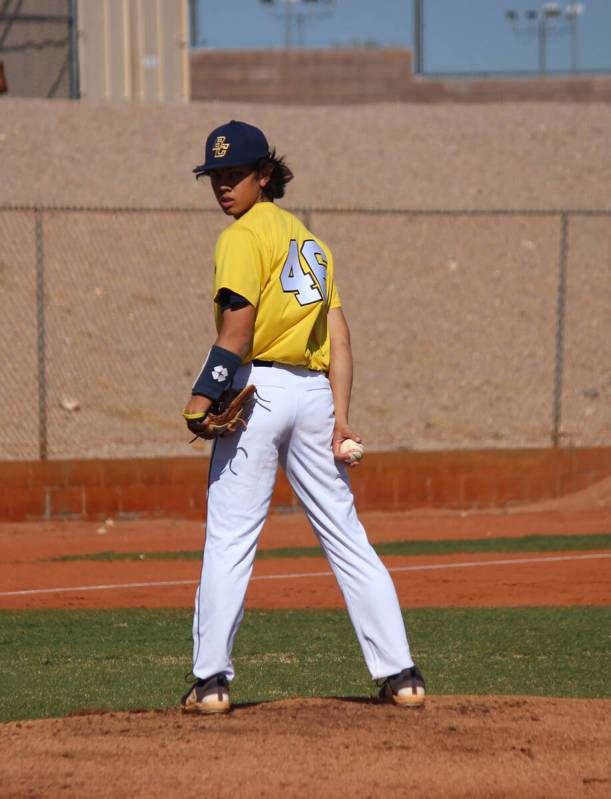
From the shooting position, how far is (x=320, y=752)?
505 cm

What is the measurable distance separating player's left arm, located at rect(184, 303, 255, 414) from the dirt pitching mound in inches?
47.7

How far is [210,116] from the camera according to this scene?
27953mm

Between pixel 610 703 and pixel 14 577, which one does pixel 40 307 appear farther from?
pixel 610 703

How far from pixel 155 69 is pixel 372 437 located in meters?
12.6

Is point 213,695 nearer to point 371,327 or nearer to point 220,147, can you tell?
point 220,147

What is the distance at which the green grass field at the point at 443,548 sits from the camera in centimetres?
1299

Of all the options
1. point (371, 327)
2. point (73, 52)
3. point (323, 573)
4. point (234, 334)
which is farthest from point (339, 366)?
point (73, 52)

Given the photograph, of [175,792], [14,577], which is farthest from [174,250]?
[175,792]

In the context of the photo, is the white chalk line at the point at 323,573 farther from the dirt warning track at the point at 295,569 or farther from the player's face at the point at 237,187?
the player's face at the point at 237,187

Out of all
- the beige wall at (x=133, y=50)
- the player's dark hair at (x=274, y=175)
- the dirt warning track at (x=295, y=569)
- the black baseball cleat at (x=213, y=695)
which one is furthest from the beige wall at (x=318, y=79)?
the black baseball cleat at (x=213, y=695)

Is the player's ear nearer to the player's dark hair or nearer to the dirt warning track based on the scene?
the player's dark hair

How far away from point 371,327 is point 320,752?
55.4ft

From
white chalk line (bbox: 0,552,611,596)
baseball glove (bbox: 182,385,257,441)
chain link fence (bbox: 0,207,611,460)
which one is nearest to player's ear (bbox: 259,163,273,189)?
baseball glove (bbox: 182,385,257,441)

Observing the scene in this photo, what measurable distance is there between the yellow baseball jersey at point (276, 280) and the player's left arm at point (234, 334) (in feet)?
0.17
